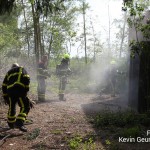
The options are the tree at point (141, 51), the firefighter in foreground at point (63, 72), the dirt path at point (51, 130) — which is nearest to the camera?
the dirt path at point (51, 130)

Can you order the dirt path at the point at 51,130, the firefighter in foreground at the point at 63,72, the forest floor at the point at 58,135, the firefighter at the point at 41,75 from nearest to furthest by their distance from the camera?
the forest floor at the point at 58,135
the dirt path at the point at 51,130
the firefighter at the point at 41,75
the firefighter in foreground at the point at 63,72

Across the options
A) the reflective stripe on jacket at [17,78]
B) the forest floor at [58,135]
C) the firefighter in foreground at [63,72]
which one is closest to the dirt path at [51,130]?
Answer: the forest floor at [58,135]

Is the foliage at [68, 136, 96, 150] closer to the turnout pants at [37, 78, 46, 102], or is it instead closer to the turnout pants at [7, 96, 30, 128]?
the turnout pants at [7, 96, 30, 128]

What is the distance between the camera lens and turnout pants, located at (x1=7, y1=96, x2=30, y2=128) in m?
7.51

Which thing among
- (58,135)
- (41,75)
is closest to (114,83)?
(41,75)

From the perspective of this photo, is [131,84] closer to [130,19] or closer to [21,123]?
[130,19]

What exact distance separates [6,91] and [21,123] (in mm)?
1029

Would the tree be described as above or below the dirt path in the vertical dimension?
above

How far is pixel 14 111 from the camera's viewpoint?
7648mm

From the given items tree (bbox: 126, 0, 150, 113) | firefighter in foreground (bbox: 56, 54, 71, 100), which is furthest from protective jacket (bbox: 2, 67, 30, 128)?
firefighter in foreground (bbox: 56, 54, 71, 100)

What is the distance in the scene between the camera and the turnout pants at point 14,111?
24.6 ft

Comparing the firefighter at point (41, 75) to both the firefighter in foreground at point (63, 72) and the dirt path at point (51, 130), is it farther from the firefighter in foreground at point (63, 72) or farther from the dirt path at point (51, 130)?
the dirt path at point (51, 130)

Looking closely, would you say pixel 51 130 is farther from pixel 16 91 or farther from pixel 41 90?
pixel 41 90

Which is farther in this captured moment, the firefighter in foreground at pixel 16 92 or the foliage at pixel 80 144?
the firefighter in foreground at pixel 16 92
